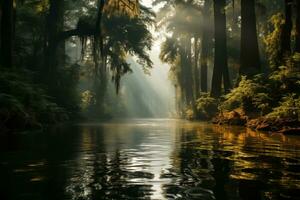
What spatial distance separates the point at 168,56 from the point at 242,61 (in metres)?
20.8

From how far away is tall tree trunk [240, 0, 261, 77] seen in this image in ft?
77.3

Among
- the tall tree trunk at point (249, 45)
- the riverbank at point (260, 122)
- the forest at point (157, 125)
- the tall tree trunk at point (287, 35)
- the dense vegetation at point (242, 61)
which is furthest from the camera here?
the tall tree trunk at point (249, 45)

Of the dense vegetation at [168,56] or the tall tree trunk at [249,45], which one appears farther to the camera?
the tall tree trunk at [249,45]

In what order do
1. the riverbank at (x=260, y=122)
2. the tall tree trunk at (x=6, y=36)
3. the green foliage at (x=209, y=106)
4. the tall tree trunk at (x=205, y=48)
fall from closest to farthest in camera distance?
1. the riverbank at (x=260, y=122)
2. the tall tree trunk at (x=6, y=36)
3. the green foliage at (x=209, y=106)
4. the tall tree trunk at (x=205, y=48)

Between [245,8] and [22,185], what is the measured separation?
2094 centimetres

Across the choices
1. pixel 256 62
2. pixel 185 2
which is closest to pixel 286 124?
pixel 256 62

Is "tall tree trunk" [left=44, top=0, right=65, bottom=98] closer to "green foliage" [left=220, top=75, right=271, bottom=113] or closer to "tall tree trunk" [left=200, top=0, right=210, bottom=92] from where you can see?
"tall tree trunk" [left=200, top=0, right=210, bottom=92]

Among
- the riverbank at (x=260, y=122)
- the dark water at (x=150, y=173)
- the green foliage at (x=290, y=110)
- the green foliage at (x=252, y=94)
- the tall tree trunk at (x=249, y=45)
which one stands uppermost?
the tall tree trunk at (x=249, y=45)

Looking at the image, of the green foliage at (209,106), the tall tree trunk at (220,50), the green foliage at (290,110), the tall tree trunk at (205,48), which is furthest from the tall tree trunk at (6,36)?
the tall tree trunk at (205,48)

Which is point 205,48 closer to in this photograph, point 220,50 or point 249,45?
point 220,50

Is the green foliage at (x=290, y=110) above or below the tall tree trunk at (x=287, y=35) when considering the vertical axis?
below

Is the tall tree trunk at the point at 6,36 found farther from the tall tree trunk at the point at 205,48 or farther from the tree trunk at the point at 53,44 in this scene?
the tall tree trunk at the point at 205,48

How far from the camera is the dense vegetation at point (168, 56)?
63.6 ft

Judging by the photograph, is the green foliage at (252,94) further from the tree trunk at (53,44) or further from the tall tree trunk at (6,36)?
the tree trunk at (53,44)
